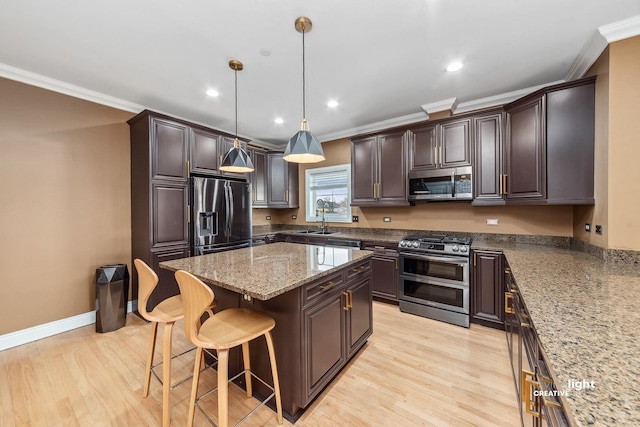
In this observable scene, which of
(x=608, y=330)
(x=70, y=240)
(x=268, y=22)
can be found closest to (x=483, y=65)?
(x=268, y=22)

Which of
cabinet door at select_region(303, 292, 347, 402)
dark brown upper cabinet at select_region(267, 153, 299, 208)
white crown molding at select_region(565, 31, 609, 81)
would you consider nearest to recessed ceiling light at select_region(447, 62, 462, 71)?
white crown molding at select_region(565, 31, 609, 81)

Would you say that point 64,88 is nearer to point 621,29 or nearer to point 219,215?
point 219,215

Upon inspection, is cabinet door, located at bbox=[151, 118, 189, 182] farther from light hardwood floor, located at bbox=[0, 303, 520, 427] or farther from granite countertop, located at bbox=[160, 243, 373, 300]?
light hardwood floor, located at bbox=[0, 303, 520, 427]

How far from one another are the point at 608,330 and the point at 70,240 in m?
4.39

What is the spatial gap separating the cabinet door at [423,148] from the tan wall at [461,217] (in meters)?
0.66

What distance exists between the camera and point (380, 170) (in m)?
3.74

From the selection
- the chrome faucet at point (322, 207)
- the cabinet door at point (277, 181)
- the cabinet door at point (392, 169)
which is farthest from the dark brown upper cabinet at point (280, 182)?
the cabinet door at point (392, 169)

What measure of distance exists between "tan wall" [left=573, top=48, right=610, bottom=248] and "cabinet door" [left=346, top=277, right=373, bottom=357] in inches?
77.2

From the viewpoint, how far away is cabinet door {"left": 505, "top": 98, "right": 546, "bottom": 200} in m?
2.52

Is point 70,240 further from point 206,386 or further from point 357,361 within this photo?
point 357,361

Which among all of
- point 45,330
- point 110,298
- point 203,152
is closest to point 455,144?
point 203,152

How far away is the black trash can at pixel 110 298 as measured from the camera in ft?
9.03

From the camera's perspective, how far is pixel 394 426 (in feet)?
5.10

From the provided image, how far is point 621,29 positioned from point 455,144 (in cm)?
149
